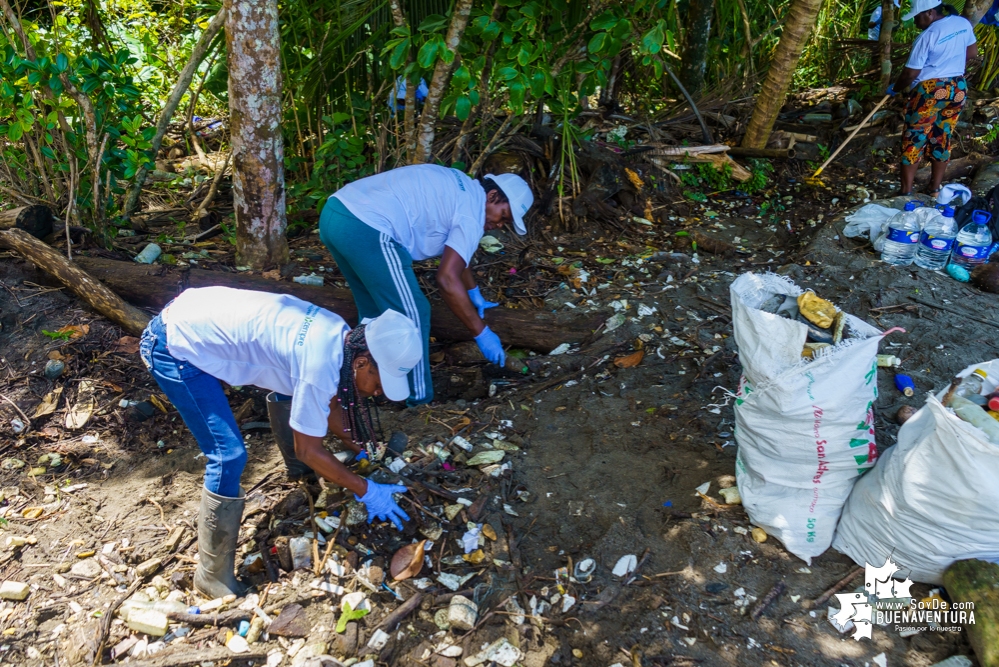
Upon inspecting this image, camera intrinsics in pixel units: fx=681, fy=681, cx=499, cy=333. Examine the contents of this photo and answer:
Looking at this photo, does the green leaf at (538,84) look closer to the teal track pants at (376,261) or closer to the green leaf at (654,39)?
the green leaf at (654,39)

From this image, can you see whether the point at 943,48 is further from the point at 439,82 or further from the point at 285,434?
the point at 285,434

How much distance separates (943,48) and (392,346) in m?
4.95

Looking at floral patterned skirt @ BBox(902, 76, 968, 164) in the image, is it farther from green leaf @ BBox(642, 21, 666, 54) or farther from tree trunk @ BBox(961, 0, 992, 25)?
green leaf @ BBox(642, 21, 666, 54)

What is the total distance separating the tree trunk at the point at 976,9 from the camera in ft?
20.0

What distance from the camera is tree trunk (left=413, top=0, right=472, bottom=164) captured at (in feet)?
13.1

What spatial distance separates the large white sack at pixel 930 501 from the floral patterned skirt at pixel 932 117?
355 cm

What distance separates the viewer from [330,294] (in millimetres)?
4004

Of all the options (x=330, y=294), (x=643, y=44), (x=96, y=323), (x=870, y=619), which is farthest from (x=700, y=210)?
(x=96, y=323)

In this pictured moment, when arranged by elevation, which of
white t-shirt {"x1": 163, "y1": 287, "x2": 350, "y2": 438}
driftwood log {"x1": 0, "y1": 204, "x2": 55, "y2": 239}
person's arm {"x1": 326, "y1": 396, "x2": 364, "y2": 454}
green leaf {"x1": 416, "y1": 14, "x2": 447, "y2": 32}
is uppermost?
green leaf {"x1": 416, "y1": 14, "x2": 447, "y2": 32}

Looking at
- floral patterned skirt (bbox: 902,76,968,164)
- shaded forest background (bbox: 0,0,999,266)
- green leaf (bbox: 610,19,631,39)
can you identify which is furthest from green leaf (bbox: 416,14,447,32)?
floral patterned skirt (bbox: 902,76,968,164)

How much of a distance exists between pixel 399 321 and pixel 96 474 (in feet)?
6.68

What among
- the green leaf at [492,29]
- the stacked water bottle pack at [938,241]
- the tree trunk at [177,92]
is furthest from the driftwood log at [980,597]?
the tree trunk at [177,92]

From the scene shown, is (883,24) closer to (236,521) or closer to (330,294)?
(330,294)

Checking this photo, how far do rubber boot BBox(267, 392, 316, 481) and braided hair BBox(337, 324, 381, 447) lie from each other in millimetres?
333
